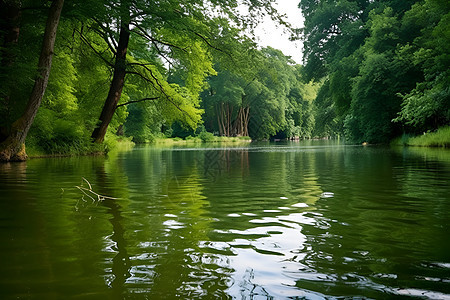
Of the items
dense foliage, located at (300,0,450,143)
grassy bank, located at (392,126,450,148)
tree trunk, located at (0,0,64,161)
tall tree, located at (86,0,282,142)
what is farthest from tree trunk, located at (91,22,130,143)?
grassy bank, located at (392,126,450,148)

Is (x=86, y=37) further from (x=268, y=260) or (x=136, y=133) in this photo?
(x=136, y=133)

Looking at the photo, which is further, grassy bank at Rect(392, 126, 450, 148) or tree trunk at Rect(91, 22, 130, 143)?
grassy bank at Rect(392, 126, 450, 148)

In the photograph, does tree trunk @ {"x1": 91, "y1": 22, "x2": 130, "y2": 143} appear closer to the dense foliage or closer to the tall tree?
the tall tree

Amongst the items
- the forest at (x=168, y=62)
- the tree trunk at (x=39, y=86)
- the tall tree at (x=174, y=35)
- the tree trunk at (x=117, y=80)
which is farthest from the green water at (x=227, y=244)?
the tree trunk at (x=117, y=80)

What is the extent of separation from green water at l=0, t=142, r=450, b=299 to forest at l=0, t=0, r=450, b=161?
8.63 m

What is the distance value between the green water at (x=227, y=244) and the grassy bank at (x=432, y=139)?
1874cm

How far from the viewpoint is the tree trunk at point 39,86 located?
41.2 ft

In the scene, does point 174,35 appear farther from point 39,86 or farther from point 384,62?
point 384,62

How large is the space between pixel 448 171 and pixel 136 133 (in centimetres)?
4730

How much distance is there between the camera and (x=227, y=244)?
3934mm

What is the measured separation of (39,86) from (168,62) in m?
11.2

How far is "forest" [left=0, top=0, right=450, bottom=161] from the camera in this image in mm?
14711

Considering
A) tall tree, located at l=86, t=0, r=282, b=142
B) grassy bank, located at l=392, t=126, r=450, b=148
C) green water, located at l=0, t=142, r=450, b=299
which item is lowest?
green water, located at l=0, t=142, r=450, b=299

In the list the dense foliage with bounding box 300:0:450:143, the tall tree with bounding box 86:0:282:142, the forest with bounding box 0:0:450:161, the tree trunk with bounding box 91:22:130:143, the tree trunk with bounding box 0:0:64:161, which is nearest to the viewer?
the tree trunk with bounding box 0:0:64:161
